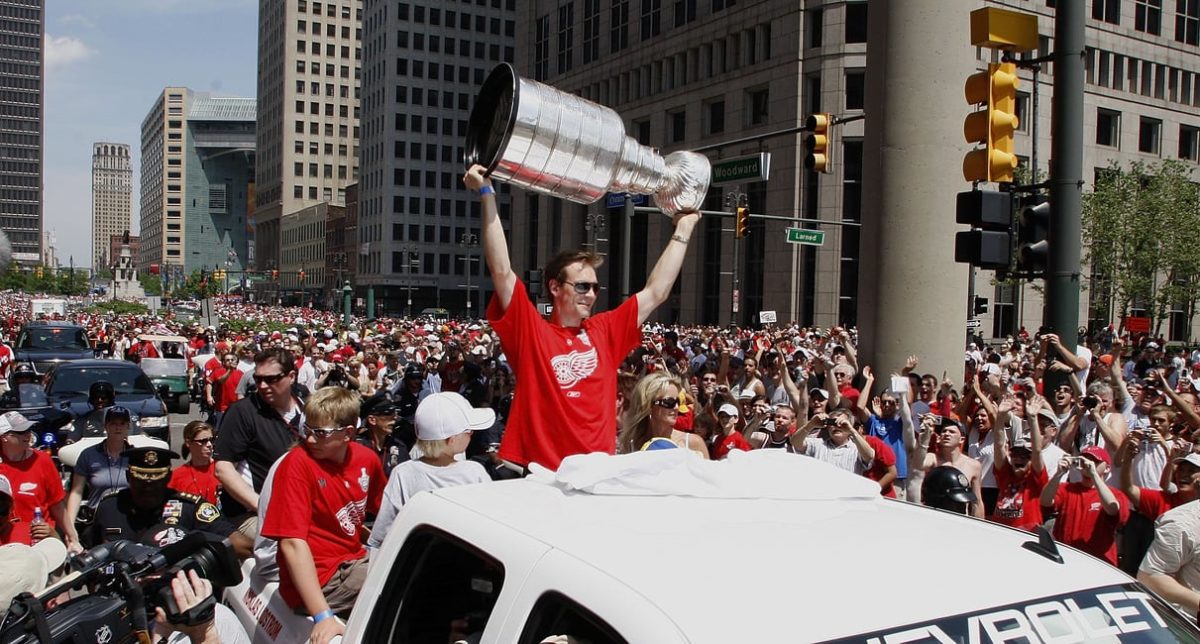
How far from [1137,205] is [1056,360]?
38.3m

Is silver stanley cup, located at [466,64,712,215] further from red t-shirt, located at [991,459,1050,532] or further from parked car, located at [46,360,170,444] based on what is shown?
parked car, located at [46,360,170,444]

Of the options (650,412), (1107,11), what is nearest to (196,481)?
(650,412)

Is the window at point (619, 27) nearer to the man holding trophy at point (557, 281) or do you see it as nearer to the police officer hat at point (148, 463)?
the police officer hat at point (148, 463)

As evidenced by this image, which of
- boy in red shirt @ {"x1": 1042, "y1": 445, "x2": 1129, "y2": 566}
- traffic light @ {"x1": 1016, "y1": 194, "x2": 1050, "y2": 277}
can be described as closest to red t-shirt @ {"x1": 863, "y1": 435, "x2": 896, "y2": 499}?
boy in red shirt @ {"x1": 1042, "y1": 445, "x2": 1129, "y2": 566}

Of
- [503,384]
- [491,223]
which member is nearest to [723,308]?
[503,384]

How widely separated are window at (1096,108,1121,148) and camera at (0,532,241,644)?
62.2 m

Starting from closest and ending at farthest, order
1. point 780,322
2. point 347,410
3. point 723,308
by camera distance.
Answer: point 347,410 → point 780,322 → point 723,308

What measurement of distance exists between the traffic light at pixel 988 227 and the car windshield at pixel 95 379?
533 inches

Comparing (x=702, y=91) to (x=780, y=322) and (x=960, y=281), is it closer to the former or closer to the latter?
(x=780, y=322)

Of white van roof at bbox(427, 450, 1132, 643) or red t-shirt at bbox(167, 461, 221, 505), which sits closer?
white van roof at bbox(427, 450, 1132, 643)

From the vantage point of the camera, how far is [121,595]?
3172 mm

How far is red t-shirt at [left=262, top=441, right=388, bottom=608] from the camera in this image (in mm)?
4027

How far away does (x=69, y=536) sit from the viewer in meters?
7.20

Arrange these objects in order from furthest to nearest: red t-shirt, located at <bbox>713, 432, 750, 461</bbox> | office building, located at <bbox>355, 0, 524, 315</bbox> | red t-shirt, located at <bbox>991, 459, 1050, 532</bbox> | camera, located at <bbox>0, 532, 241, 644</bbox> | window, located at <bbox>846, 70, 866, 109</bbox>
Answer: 1. office building, located at <bbox>355, 0, 524, 315</bbox>
2. window, located at <bbox>846, 70, 866, 109</bbox>
3. red t-shirt, located at <bbox>713, 432, 750, 461</bbox>
4. red t-shirt, located at <bbox>991, 459, 1050, 532</bbox>
5. camera, located at <bbox>0, 532, 241, 644</bbox>
